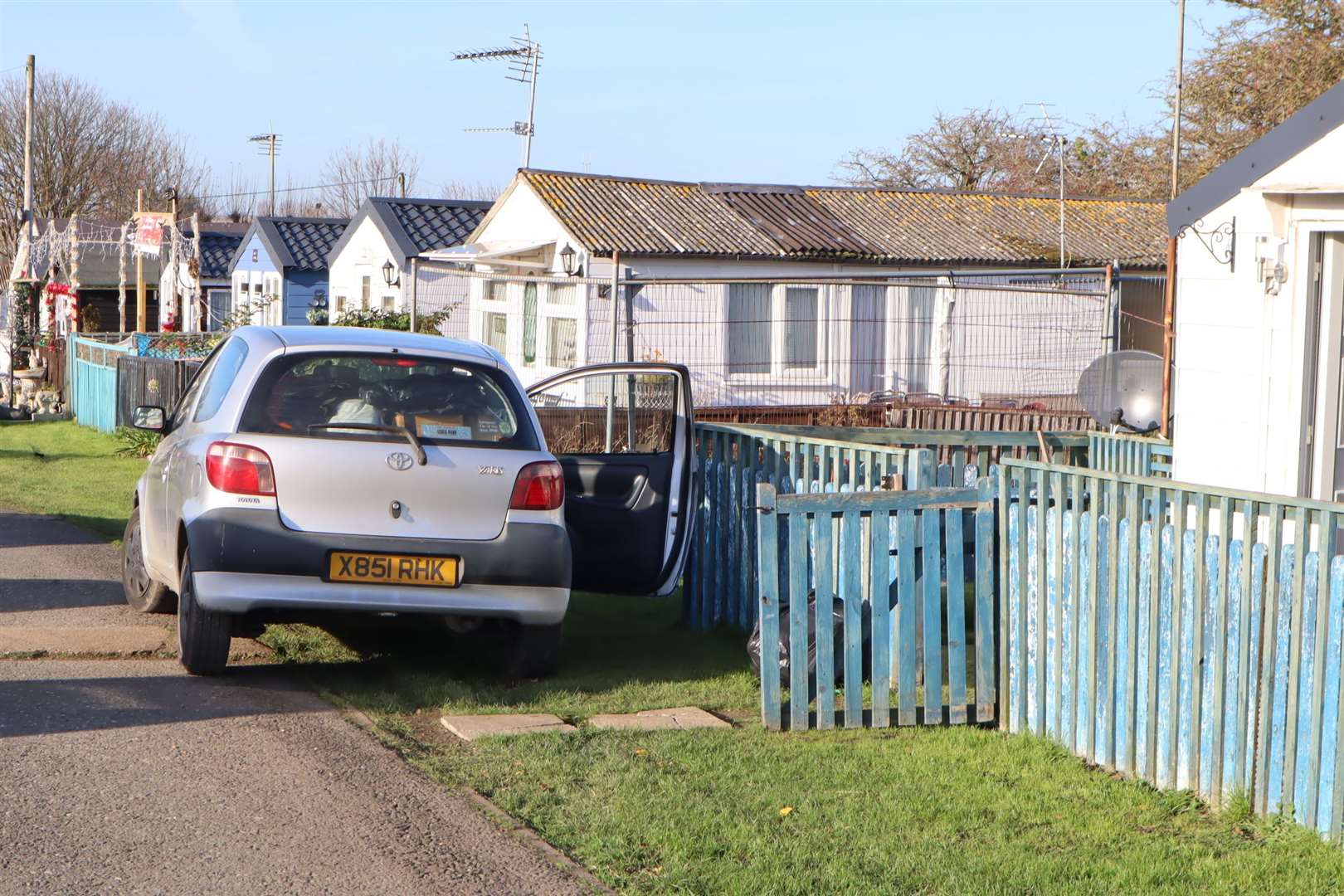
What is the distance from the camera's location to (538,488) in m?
6.99

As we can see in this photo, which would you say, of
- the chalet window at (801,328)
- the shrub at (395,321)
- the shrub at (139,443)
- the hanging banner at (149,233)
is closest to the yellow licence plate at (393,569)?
the shrub at (139,443)

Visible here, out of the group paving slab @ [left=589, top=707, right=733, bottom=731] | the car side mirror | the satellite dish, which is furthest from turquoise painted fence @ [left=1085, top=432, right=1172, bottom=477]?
the car side mirror

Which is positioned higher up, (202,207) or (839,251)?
(202,207)

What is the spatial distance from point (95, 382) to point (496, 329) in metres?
6.09

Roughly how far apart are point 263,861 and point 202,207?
71.5 m

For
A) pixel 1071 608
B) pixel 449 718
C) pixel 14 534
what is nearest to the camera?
pixel 1071 608

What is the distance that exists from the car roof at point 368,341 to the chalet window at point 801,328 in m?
13.4

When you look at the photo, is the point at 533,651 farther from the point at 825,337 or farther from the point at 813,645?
the point at 825,337

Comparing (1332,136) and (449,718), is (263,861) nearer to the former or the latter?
(449,718)

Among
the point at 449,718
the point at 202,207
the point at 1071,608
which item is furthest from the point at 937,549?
the point at 202,207

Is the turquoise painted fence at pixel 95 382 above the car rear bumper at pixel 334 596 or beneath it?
above

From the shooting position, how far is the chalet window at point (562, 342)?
2011cm

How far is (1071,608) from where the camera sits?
6145mm

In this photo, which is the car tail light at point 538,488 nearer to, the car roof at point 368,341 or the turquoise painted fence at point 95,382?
the car roof at point 368,341
